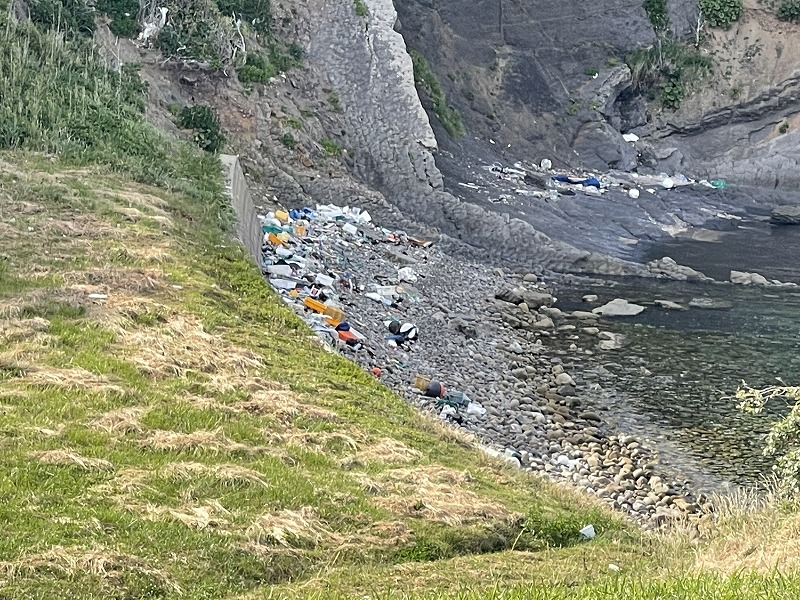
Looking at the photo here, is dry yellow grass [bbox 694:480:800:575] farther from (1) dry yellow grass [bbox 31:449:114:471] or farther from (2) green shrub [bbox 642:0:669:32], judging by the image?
(2) green shrub [bbox 642:0:669:32]

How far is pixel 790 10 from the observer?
49375 millimetres

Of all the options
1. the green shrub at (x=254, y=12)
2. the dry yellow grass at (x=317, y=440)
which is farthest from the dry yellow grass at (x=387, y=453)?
the green shrub at (x=254, y=12)

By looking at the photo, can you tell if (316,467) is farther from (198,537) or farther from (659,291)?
(659,291)

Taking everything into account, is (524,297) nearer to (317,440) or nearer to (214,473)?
(317,440)

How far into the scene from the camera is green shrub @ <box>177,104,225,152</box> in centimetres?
2623

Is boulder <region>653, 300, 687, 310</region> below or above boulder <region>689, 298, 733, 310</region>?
below

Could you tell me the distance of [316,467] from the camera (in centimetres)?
859

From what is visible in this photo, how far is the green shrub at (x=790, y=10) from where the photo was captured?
49.3 m

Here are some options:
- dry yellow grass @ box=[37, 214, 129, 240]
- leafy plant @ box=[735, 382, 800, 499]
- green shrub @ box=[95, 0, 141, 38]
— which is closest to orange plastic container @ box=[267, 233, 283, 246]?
dry yellow grass @ box=[37, 214, 129, 240]

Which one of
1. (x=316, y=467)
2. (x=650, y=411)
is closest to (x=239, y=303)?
(x=316, y=467)

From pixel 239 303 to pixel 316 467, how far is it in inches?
→ 212

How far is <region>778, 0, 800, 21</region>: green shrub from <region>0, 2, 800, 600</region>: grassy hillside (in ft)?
144

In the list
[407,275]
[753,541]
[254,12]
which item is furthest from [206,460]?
[254,12]

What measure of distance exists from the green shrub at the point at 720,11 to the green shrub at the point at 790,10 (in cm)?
215
